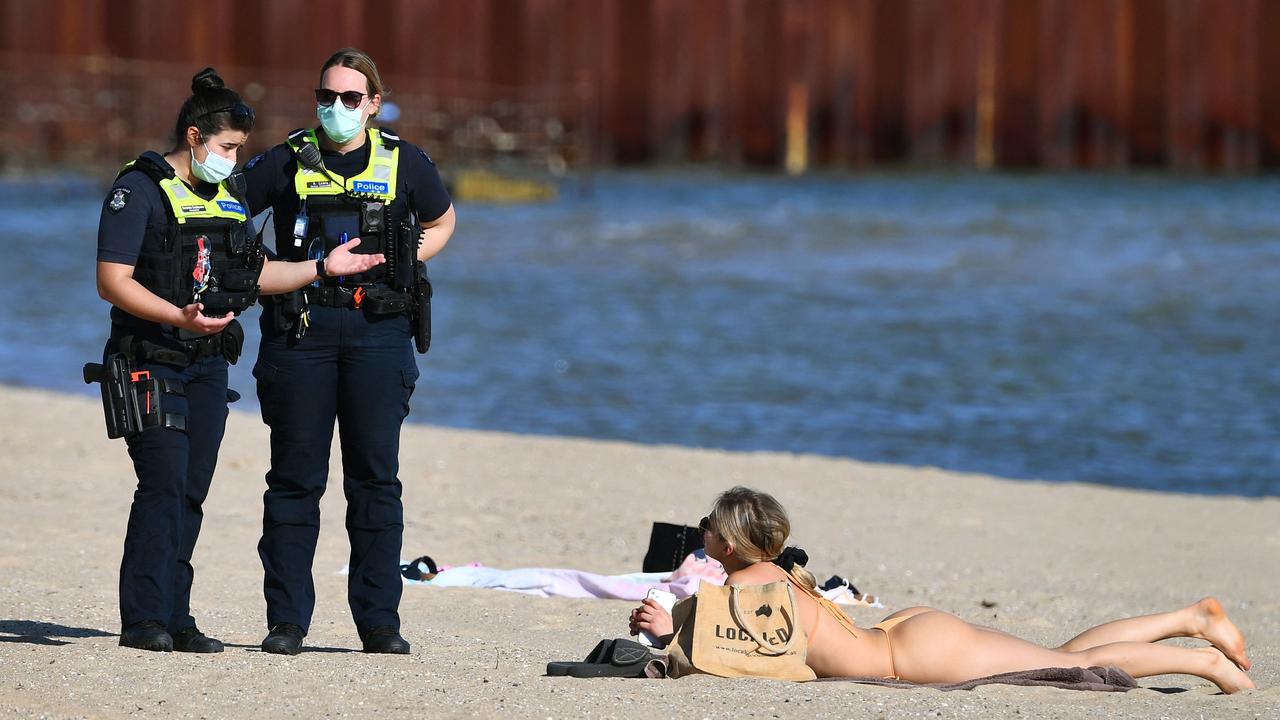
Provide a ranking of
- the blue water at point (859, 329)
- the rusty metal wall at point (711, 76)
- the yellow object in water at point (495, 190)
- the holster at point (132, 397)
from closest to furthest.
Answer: the holster at point (132, 397)
the blue water at point (859, 329)
the yellow object in water at point (495, 190)
the rusty metal wall at point (711, 76)

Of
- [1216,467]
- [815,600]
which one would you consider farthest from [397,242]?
[1216,467]

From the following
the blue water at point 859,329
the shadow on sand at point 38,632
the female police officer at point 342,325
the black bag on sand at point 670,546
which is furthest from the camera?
the blue water at point 859,329

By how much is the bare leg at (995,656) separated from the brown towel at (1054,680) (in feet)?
0.12

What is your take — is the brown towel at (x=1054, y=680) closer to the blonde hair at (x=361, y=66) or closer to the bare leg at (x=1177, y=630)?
the bare leg at (x=1177, y=630)

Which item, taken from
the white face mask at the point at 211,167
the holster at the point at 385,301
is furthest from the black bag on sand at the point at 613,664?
the white face mask at the point at 211,167

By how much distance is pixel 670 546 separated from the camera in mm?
6398

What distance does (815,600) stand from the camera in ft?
15.6

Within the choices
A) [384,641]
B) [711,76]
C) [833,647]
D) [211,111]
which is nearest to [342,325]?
[211,111]

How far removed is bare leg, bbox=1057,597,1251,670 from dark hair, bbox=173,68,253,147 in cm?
262

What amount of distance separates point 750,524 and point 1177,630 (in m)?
1.24

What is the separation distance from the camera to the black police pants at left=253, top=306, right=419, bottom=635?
4703 millimetres

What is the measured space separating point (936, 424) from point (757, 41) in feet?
82.5

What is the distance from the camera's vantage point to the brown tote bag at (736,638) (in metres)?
4.63

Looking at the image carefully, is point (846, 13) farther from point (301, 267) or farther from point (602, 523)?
point (301, 267)
